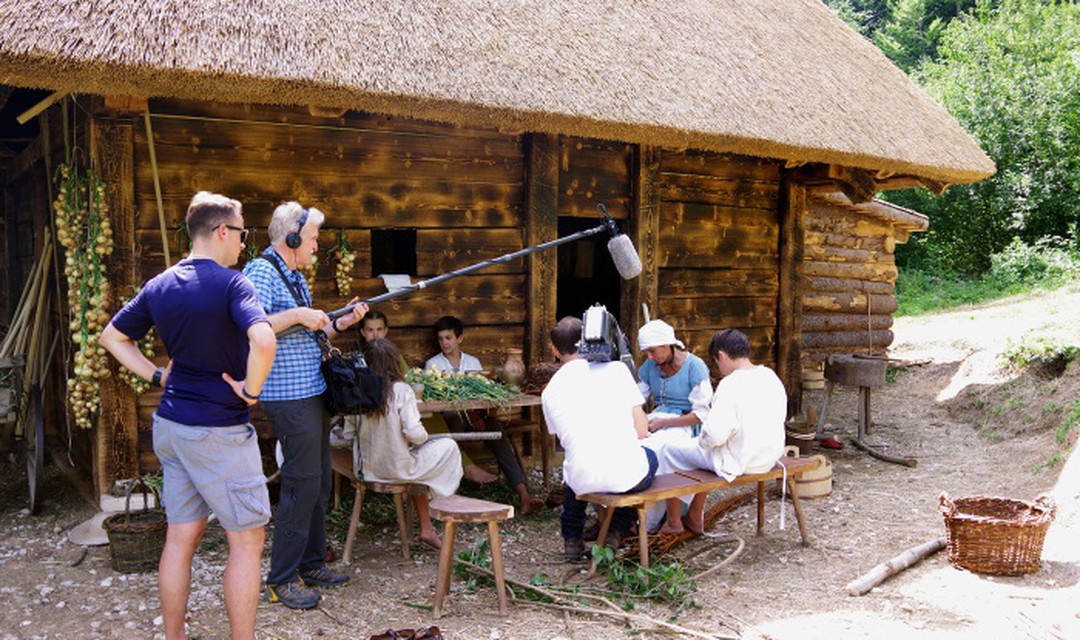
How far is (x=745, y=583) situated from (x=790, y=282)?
432 centimetres

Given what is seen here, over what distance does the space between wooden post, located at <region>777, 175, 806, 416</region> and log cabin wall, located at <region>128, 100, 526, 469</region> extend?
295 cm

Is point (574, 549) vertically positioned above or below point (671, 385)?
below

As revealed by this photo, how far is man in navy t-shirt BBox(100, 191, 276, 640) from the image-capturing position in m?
3.15

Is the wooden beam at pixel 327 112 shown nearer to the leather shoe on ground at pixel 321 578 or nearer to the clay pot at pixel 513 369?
the clay pot at pixel 513 369

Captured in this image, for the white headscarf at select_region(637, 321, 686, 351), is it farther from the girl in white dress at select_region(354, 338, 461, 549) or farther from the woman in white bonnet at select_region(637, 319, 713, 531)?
the girl in white dress at select_region(354, 338, 461, 549)

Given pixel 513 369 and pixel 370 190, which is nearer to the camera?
pixel 370 190

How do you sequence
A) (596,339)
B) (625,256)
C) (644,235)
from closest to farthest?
1. (596,339)
2. (625,256)
3. (644,235)

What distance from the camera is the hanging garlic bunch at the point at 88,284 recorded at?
486 centimetres

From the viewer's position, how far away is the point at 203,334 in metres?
3.15

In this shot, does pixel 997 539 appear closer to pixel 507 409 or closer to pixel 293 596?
pixel 507 409

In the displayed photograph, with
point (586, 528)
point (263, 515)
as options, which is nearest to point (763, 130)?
point (586, 528)

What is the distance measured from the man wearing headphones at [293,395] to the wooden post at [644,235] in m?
3.49

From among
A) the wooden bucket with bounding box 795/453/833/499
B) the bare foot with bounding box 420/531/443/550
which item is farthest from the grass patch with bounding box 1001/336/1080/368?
the bare foot with bounding box 420/531/443/550

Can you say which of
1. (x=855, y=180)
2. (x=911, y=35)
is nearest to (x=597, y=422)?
(x=855, y=180)
